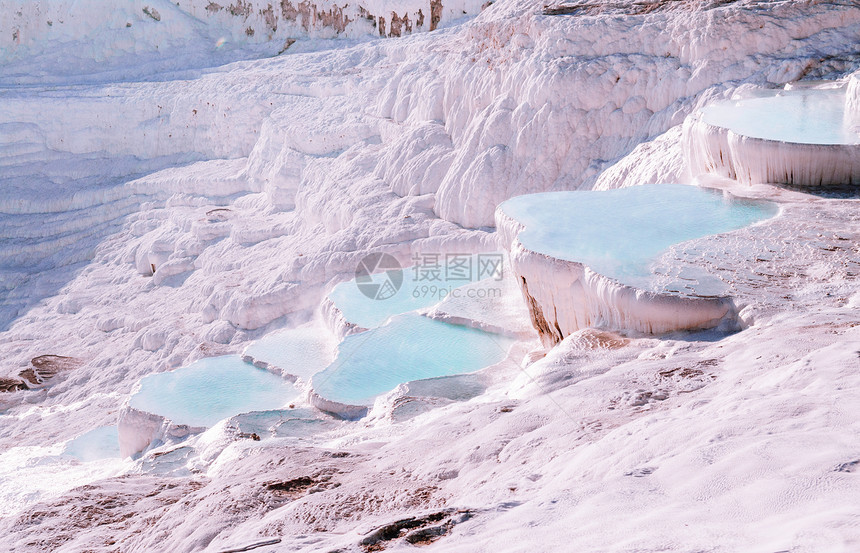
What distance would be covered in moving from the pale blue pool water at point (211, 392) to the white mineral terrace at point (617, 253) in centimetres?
291

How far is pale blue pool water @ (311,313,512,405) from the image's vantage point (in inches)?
266

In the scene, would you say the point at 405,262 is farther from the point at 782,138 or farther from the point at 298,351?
the point at 782,138

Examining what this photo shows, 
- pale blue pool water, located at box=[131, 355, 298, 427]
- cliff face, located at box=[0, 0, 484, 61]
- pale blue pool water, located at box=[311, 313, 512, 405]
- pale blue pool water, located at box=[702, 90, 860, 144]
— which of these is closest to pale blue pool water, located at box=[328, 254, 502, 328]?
pale blue pool water, located at box=[311, 313, 512, 405]

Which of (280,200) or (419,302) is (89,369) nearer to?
(280,200)

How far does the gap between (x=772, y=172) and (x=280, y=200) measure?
9.62 metres

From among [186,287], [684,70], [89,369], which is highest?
[684,70]

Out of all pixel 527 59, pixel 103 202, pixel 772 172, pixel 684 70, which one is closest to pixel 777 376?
pixel 772 172

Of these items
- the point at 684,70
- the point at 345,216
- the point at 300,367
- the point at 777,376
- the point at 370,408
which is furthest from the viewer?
the point at 345,216

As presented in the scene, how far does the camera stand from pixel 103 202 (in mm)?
17859

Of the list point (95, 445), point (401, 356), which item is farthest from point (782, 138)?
point (95, 445)

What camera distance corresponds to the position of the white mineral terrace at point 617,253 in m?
4.88

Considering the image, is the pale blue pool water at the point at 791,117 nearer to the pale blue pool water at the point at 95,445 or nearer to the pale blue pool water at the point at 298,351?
the pale blue pool water at the point at 298,351

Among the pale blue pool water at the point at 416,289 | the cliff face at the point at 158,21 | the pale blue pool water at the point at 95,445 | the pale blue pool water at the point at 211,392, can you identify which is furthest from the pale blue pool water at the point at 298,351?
the cliff face at the point at 158,21

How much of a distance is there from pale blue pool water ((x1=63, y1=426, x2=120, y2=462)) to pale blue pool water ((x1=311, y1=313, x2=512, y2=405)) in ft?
10.7
